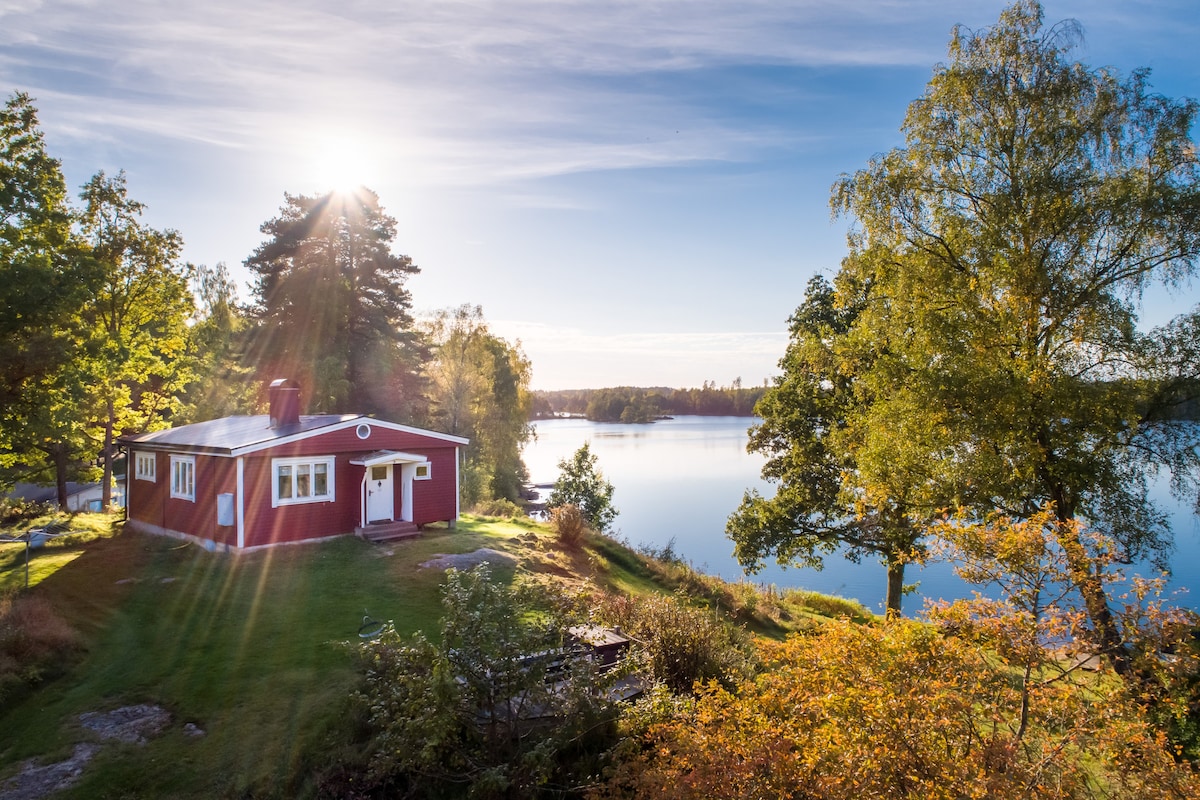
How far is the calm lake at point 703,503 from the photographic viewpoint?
27.4 meters

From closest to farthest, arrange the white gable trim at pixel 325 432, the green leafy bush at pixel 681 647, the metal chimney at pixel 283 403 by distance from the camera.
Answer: the green leafy bush at pixel 681 647 < the white gable trim at pixel 325 432 < the metal chimney at pixel 283 403

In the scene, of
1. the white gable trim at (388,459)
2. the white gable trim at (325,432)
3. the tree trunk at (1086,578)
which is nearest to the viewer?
the tree trunk at (1086,578)

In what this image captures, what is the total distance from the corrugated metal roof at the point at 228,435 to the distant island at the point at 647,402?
284 feet

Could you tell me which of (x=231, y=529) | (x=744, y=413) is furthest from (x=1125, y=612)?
(x=744, y=413)

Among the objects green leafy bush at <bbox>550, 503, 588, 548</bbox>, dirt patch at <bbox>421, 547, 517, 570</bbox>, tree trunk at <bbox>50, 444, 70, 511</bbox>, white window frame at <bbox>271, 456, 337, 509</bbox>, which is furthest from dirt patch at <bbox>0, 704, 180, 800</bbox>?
tree trunk at <bbox>50, 444, 70, 511</bbox>

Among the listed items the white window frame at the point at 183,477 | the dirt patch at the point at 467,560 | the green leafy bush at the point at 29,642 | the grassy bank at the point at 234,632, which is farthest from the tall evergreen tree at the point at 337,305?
the green leafy bush at the point at 29,642

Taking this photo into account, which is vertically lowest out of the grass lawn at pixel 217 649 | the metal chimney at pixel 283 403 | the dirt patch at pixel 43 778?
the dirt patch at pixel 43 778

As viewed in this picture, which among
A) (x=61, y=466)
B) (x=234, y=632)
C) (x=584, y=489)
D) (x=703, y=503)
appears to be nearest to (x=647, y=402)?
(x=703, y=503)

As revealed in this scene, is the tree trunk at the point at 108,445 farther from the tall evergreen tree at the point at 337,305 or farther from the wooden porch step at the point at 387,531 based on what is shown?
the wooden porch step at the point at 387,531

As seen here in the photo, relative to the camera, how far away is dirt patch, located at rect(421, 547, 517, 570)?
15541mm

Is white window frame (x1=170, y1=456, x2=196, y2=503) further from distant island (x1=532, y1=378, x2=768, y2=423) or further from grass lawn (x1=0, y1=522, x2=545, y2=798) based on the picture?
distant island (x1=532, y1=378, x2=768, y2=423)

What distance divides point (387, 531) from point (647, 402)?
98.5 metres

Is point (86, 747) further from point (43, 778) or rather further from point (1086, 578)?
point (1086, 578)

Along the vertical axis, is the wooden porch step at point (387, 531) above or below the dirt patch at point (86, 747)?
above
